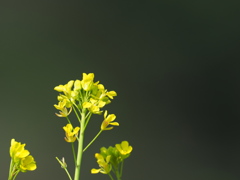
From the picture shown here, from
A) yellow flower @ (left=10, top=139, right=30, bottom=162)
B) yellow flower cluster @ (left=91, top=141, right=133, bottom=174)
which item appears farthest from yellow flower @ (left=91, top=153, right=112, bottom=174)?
yellow flower @ (left=10, top=139, right=30, bottom=162)

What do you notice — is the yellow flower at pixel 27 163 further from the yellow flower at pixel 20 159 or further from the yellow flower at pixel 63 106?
the yellow flower at pixel 63 106

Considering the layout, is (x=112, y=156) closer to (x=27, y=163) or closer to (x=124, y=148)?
(x=124, y=148)

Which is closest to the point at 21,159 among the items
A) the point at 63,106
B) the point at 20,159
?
the point at 20,159

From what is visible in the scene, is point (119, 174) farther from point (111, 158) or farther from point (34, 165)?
point (34, 165)

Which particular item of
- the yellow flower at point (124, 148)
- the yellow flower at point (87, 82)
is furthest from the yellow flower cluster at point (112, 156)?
the yellow flower at point (87, 82)

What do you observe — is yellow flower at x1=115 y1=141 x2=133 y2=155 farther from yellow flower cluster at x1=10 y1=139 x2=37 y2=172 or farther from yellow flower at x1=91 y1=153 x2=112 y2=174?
yellow flower cluster at x1=10 y1=139 x2=37 y2=172

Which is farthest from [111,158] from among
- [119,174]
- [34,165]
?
[34,165]

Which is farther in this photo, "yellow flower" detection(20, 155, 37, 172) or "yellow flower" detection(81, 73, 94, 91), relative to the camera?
"yellow flower" detection(81, 73, 94, 91)

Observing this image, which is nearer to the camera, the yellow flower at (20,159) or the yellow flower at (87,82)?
the yellow flower at (20,159)
